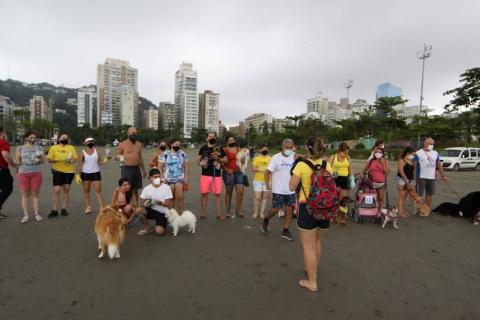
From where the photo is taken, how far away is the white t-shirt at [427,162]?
22.9 ft

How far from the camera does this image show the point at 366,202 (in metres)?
6.09

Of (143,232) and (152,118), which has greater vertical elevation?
(152,118)

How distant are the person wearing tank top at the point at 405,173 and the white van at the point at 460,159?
1679cm

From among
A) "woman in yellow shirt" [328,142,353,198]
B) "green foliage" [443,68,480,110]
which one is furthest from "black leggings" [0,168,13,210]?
"green foliage" [443,68,480,110]

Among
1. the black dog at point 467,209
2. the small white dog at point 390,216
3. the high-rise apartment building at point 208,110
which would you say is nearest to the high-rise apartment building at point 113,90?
the high-rise apartment building at point 208,110

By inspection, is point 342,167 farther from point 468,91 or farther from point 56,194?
point 468,91

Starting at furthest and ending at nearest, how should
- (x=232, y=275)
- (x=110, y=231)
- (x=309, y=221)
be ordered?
1. (x=110, y=231)
2. (x=232, y=275)
3. (x=309, y=221)

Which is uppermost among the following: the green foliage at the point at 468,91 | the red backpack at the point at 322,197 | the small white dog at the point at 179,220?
the green foliage at the point at 468,91

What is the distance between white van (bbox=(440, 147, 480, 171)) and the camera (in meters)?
20.2

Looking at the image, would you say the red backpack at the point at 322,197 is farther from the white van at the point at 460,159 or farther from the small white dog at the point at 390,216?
the white van at the point at 460,159

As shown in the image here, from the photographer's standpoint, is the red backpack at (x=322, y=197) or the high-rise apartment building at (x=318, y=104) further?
the high-rise apartment building at (x=318, y=104)

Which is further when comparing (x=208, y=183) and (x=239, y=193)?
(x=239, y=193)

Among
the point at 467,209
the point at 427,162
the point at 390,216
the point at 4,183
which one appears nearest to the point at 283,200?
the point at 390,216

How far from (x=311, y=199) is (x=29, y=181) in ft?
18.0
